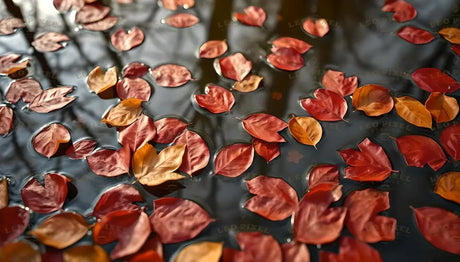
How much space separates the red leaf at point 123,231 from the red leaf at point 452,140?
2.52 ft

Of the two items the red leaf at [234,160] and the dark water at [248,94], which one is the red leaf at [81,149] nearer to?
the dark water at [248,94]

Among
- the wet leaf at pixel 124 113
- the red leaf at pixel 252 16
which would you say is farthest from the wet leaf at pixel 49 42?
the red leaf at pixel 252 16

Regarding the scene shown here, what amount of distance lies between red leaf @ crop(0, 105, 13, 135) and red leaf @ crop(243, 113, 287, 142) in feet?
2.10

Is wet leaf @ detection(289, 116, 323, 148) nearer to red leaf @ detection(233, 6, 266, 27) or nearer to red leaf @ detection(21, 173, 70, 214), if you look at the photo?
red leaf @ detection(233, 6, 266, 27)

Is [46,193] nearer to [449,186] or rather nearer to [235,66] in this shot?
[235,66]

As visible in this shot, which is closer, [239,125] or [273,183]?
[273,183]

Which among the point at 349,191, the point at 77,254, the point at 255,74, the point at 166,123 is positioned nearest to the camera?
the point at 77,254

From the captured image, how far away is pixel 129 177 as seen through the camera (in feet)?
3.03

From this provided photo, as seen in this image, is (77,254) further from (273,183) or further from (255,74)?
(255,74)

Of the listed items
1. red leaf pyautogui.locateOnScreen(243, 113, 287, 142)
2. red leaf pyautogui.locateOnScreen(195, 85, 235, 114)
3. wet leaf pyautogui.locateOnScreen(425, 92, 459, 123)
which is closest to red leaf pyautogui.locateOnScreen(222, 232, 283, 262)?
red leaf pyautogui.locateOnScreen(243, 113, 287, 142)

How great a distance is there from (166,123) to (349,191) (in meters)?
0.50

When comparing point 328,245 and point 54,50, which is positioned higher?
point 54,50

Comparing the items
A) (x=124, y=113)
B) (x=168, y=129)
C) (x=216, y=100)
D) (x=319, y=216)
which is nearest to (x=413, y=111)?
(x=319, y=216)

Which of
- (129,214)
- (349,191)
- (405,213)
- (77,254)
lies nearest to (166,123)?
(129,214)
